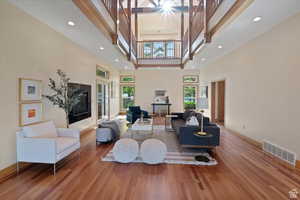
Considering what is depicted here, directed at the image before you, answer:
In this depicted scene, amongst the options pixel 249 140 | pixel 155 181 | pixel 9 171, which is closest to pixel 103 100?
pixel 9 171

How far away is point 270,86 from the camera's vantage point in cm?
361

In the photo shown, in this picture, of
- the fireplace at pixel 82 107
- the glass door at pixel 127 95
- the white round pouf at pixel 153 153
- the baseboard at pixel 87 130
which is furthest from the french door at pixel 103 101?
the white round pouf at pixel 153 153

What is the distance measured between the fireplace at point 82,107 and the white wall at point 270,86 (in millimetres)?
5269

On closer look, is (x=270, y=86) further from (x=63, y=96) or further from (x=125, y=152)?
(x=63, y=96)

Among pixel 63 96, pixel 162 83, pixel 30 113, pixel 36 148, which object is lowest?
pixel 36 148

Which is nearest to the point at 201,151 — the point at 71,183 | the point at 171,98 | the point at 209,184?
the point at 209,184

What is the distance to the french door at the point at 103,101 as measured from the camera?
6.87m

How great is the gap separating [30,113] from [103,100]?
14.1 feet

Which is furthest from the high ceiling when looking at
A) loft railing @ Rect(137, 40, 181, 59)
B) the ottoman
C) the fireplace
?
loft railing @ Rect(137, 40, 181, 59)

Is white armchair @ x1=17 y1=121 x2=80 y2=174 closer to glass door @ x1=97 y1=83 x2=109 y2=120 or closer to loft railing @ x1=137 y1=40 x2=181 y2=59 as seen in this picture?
glass door @ x1=97 y1=83 x2=109 y2=120

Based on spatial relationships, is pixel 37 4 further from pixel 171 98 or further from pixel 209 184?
pixel 171 98

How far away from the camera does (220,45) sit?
4922mm

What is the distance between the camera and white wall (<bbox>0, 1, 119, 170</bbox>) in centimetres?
257

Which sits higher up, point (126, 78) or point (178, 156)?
point (126, 78)
